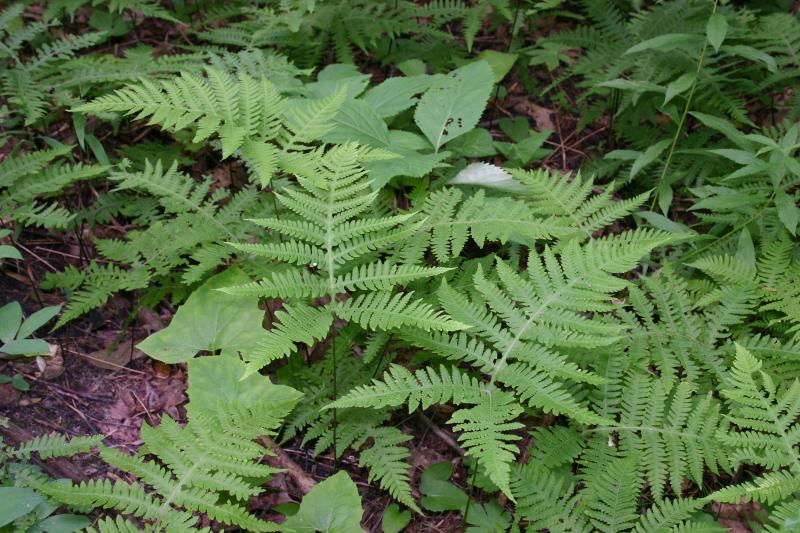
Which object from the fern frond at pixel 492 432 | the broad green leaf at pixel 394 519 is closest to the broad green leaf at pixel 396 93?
the fern frond at pixel 492 432

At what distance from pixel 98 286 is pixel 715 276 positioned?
3.05m

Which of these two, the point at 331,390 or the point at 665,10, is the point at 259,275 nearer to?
the point at 331,390

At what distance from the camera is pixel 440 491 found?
9.71ft

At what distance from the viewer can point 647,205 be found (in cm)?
422

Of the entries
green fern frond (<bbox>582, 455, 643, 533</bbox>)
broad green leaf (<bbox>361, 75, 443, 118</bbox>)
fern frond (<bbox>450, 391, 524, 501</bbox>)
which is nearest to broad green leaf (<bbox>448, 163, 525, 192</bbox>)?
broad green leaf (<bbox>361, 75, 443, 118</bbox>)

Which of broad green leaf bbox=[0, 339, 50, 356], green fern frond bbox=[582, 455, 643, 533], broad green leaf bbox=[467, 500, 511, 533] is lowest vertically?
broad green leaf bbox=[467, 500, 511, 533]

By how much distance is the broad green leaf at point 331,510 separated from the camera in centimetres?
256

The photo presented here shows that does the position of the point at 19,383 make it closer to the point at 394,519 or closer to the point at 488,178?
the point at 394,519

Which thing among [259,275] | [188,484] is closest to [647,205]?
[259,275]

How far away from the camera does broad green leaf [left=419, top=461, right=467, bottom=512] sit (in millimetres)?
2906

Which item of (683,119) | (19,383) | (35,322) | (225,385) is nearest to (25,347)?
(35,322)

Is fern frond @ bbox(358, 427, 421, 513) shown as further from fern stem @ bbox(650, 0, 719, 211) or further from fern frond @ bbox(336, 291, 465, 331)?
fern stem @ bbox(650, 0, 719, 211)

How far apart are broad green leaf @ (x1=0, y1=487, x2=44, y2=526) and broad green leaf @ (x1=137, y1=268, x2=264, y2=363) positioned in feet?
2.55

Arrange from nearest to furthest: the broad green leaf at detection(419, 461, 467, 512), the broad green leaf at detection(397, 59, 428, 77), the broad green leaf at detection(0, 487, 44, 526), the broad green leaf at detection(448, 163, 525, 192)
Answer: the broad green leaf at detection(0, 487, 44, 526)
the broad green leaf at detection(419, 461, 467, 512)
the broad green leaf at detection(448, 163, 525, 192)
the broad green leaf at detection(397, 59, 428, 77)
